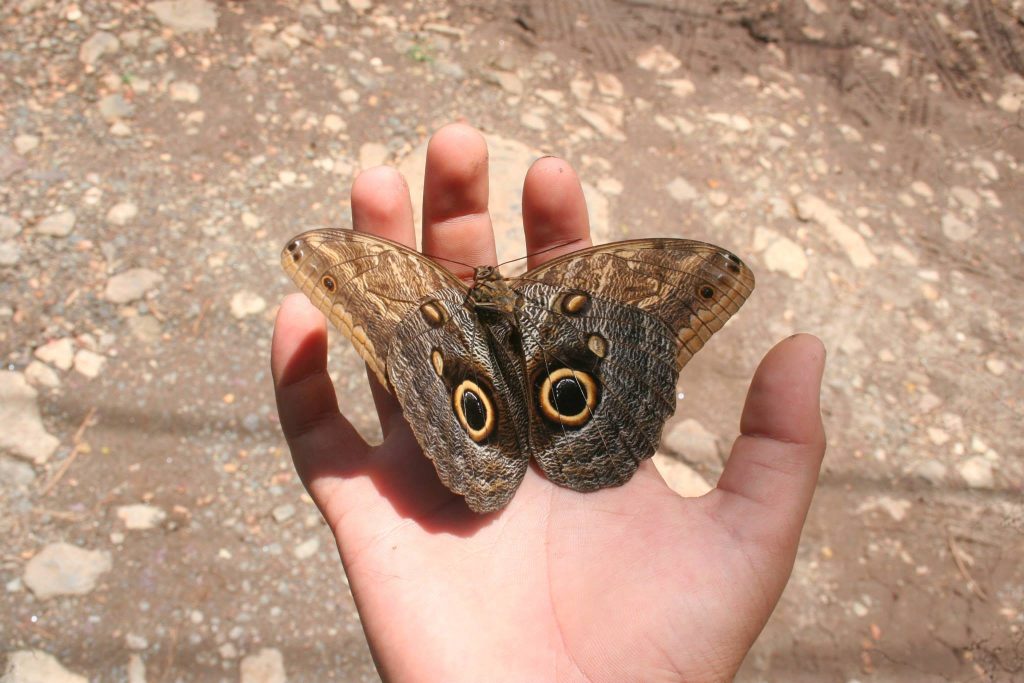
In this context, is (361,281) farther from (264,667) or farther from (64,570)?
(64,570)

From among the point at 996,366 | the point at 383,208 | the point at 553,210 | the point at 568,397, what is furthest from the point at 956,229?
the point at 383,208

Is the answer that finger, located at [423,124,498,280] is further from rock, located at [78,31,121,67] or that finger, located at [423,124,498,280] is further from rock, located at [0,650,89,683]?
rock, located at [78,31,121,67]

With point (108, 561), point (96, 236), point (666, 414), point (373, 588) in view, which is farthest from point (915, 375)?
point (96, 236)

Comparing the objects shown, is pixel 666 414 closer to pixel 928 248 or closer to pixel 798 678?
pixel 798 678

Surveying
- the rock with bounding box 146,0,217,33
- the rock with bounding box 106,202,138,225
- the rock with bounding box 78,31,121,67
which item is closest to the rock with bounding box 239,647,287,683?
the rock with bounding box 106,202,138,225

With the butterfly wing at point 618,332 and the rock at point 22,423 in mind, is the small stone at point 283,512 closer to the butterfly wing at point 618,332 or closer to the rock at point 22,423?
the rock at point 22,423

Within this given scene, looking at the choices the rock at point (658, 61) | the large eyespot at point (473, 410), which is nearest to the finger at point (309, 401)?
the large eyespot at point (473, 410)
